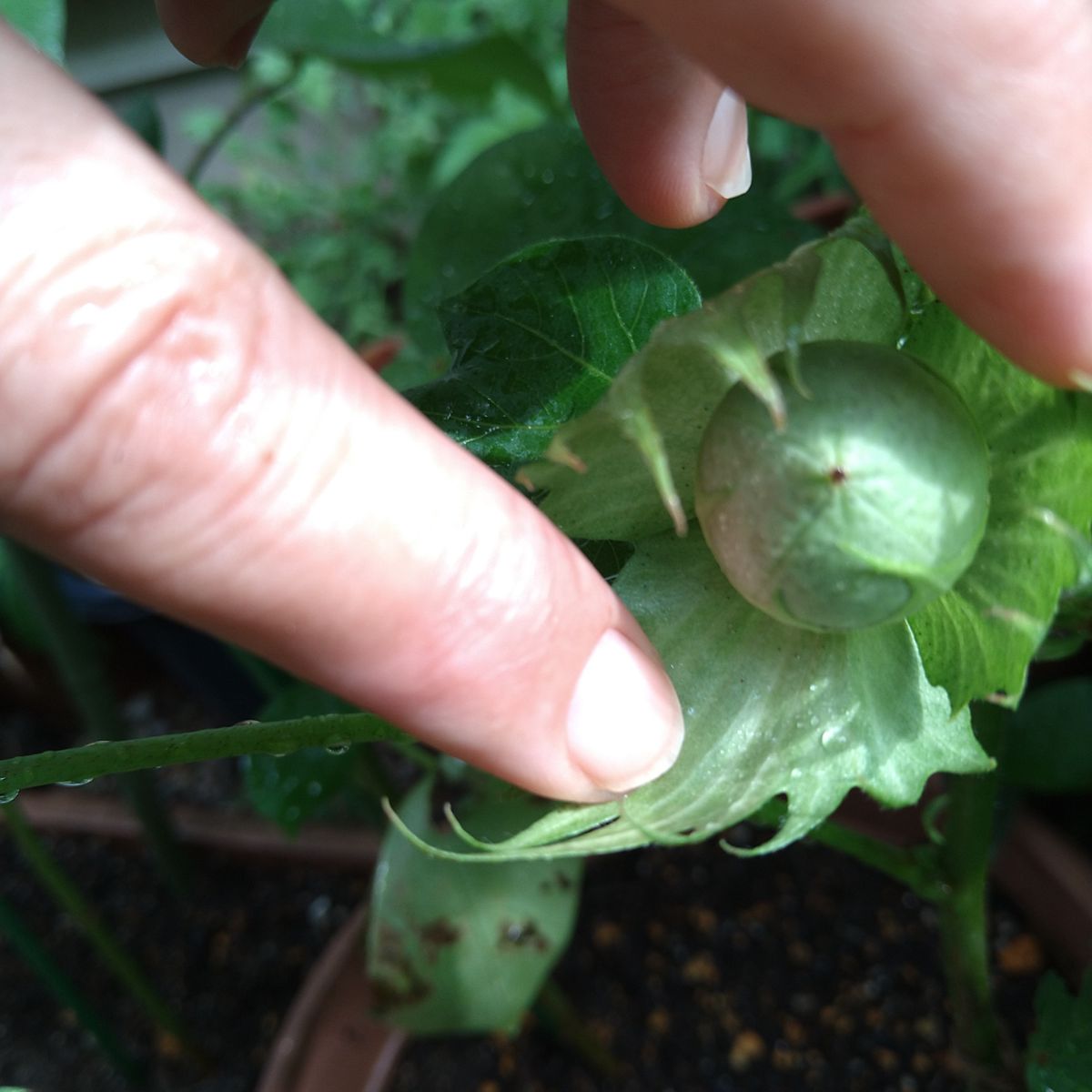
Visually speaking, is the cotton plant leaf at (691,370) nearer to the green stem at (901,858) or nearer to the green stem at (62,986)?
the green stem at (901,858)

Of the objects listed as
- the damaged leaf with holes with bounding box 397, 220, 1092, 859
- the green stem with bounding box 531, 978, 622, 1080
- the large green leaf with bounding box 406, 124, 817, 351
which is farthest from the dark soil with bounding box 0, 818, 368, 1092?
the damaged leaf with holes with bounding box 397, 220, 1092, 859

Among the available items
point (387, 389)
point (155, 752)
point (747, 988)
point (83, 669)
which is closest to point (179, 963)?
point (83, 669)

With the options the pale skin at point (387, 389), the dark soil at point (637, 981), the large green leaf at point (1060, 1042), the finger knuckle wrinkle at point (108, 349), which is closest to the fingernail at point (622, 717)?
the pale skin at point (387, 389)

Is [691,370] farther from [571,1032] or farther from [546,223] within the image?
[571,1032]

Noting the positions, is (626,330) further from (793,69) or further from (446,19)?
(446,19)

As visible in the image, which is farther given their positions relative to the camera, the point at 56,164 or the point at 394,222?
the point at 394,222

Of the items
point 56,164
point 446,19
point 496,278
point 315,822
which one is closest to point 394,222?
point 446,19

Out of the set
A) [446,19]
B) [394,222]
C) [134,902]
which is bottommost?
[134,902]
